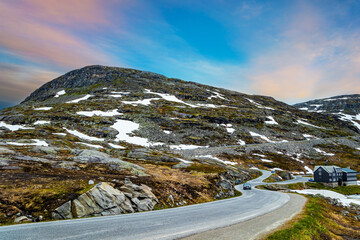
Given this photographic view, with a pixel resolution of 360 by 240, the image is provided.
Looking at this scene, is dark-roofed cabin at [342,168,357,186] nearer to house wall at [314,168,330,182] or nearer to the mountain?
house wall at [314,168,330,182]

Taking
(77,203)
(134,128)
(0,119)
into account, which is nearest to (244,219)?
(77,203)

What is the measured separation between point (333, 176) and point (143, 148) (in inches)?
3096

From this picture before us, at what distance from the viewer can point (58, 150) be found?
5000cm

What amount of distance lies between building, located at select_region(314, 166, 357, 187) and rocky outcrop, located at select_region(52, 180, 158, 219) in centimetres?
8239

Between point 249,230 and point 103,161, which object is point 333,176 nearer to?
point 249,230

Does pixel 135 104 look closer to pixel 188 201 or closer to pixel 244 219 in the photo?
pixel 188 201

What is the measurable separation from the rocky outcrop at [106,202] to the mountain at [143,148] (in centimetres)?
84

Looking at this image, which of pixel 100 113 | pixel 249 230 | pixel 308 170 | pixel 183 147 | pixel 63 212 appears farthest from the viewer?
pixel 100 113

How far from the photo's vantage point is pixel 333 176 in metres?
80.8

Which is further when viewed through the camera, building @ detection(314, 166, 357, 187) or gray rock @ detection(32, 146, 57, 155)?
building @ detection(314, 166, 357, 187)

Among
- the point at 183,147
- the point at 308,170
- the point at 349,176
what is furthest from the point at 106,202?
the point at 308,170

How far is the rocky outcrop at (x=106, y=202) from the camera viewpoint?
728 inches

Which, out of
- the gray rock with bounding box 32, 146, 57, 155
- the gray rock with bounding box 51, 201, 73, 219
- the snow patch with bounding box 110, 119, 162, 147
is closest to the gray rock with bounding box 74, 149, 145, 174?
the gray rock with bounding box 32, 146, 57, 155

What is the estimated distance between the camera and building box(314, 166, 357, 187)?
79.4 meters
